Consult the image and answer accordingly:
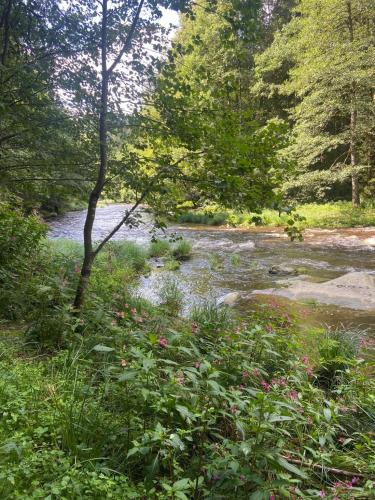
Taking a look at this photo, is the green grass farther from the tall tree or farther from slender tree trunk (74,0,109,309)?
slender tree trunk (74,0,109,309)

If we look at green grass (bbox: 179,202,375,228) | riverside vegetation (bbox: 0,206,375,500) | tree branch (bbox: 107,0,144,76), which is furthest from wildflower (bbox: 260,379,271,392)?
green grass (bbox: 179,202,375,228)

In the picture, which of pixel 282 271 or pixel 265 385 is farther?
pixel 282 271

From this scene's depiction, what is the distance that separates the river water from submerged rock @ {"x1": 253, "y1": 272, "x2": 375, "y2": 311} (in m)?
0.28

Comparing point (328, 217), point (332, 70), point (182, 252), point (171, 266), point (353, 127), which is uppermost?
point (332, 70)

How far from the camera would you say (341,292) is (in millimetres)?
7379

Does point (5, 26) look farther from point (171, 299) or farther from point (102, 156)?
point (171, 299)

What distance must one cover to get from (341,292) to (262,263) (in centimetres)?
369

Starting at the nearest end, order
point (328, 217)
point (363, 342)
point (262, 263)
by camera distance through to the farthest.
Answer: point (363, 342)
point (262, 263)
point (328, 217)

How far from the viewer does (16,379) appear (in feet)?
8.69

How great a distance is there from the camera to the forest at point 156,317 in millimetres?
1979

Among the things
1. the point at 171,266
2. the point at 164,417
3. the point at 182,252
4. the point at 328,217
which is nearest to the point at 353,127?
the point at 328,217

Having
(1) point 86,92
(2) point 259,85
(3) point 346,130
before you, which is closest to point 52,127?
(1) point 86,92

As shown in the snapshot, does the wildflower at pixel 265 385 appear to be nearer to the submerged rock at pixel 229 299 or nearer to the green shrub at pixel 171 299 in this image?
the green shrub at pixel 171 299

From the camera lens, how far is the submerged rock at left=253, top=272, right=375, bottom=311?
22.7 ft
